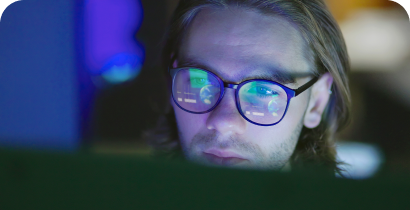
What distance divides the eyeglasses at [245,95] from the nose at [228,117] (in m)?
0.02

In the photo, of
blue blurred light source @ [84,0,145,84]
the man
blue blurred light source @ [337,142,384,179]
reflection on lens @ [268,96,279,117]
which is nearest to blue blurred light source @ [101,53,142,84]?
blue blurred light source @ [84,0,145,84]

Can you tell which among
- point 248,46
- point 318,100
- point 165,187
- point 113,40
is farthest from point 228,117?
point 113,40

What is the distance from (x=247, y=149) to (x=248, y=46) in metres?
0.46

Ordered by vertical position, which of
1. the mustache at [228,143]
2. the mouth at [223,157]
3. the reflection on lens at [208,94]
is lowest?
the mouth at [223,157]

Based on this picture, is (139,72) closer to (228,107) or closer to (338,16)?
(228,107)

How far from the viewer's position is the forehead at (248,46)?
4.23 feet

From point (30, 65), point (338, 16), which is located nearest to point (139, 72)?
point (30, 65)

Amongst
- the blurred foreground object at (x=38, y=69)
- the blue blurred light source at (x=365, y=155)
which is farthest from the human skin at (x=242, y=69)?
the blue blurred light source at (x=365, y=155)

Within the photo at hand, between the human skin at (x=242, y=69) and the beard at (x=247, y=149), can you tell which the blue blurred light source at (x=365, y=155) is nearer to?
the beard at (x=247, y=149)

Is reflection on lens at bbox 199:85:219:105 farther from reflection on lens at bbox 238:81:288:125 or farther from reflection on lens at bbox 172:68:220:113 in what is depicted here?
reflection on lens at bbox 238:81:288:125

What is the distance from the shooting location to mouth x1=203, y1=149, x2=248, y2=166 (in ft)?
4.28

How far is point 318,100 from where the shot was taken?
149 centimetres

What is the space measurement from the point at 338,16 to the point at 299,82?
2712 mm

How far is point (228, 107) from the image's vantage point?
1.24m
